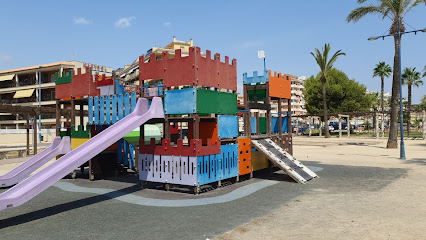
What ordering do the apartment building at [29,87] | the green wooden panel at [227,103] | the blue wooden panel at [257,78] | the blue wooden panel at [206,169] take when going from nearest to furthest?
the blue wooden panel at [206,169] → the green wooden panel at [227,103] → the blue wooden panel at [257,78] → the apartment building at [29,87]

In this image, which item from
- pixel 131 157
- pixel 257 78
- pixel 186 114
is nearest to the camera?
pixel 186 114

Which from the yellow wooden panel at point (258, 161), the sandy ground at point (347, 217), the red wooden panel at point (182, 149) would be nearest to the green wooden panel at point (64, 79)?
the red wooden panel at point (182, 149)

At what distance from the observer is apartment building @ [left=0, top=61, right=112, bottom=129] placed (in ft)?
176

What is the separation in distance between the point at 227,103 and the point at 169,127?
2.29 m

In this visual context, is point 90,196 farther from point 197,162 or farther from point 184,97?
point 184,97

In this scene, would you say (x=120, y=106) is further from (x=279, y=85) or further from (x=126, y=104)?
(x=279, y=85)

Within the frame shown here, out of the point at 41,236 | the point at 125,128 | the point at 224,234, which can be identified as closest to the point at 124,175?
the point at 125,128

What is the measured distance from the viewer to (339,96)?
167 feet

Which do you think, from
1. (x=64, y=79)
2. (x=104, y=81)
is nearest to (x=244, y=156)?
(x=104, y=81)

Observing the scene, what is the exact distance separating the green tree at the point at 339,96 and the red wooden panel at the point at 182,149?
44.6 meters

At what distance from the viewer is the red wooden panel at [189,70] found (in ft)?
32.8

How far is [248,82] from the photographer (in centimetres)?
1362

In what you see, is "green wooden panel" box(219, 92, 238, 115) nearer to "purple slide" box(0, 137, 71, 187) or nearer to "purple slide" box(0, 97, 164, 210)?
"purple slide" box(0, 97, 164, 210)

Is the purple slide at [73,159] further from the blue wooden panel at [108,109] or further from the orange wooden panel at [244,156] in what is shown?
the orange wooden panel at [244,156]
